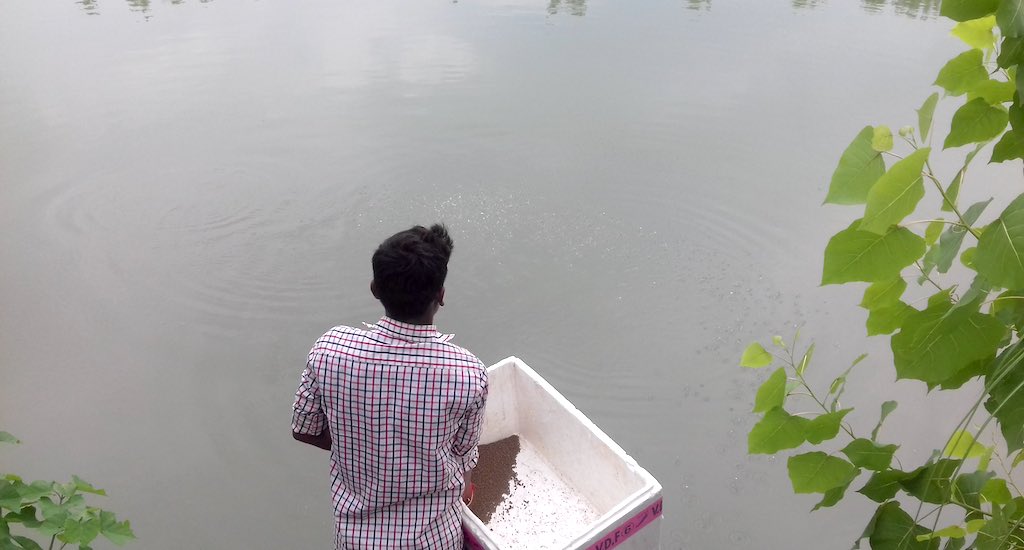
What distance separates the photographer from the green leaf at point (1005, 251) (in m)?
0.75

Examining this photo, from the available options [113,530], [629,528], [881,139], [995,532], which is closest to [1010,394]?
[995,532]

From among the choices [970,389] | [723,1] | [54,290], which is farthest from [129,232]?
[723,1]

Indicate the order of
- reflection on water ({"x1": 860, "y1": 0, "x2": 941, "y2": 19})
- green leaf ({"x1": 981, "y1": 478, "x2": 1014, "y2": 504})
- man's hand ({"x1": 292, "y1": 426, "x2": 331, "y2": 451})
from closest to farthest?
1. green leaf ({"x1": 981, "y1": 478, "x2": 1014, "y2": 504})
2. man's hand ({"x1": 292, "y1": 426, "x2": 331, "y2": 451})
3. reflection on water ({"x1": 860, "y1": 0, "x2": 941, "y2": 19})

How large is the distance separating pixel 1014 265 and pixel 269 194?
3713mm

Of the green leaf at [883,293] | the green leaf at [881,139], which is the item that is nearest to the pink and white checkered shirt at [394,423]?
the green leaf at [883,293]

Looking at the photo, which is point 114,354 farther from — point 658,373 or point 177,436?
point 658,373

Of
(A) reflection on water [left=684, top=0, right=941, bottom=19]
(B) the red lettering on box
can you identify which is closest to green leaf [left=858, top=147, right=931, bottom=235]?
(B) the red lettering on box

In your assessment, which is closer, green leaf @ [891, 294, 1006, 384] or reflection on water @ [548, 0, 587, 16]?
green leaf @ [891, 294, 1006, 384]

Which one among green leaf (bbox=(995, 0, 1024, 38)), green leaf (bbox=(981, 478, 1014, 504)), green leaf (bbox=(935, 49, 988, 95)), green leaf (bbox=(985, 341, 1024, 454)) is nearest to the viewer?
green leaf (bbox=(995, 0, 1024, 38))

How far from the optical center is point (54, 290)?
3.37 metres

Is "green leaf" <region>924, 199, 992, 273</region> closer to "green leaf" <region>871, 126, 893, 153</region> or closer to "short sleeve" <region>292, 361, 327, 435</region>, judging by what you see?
"green leaf" <region>871, 126, 893, 153</region>

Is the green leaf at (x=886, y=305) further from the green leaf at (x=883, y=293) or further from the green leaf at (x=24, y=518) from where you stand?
the green leaf at (x=24, y=518)

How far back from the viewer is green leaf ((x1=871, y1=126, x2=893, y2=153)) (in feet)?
2.77

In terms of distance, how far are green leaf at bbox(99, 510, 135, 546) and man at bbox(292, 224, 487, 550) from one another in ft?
1.32
